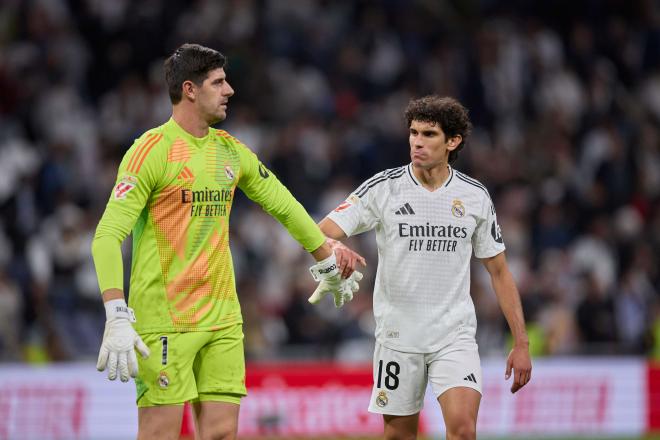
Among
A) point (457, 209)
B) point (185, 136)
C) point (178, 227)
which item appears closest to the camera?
point (178, 227)

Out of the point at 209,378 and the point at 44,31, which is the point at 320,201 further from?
the point at 209,378

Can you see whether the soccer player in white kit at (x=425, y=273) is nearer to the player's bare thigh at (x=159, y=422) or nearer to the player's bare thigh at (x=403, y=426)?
the player's bare thigh at (x=403, y=426)

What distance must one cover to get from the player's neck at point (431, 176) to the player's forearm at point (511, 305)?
2.34 ft

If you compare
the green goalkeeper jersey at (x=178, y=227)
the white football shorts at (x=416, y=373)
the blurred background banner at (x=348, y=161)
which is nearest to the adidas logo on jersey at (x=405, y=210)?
the white football shorts at (x=416, y=373)

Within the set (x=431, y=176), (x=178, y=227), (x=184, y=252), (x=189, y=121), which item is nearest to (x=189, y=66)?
(x=189, y=121)

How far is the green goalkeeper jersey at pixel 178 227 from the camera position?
698 centimetres

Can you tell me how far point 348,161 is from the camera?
666 inches

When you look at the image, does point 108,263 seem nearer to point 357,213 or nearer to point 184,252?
point 184,252

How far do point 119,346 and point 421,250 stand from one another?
2258 millimetres

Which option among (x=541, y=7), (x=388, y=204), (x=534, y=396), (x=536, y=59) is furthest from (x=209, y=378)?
(x=541, y=7)

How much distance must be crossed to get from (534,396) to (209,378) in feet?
25.4

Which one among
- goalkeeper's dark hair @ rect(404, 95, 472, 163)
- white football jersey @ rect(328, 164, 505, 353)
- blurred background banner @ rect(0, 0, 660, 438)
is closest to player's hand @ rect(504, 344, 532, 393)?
white football jersey @ rect(328, 164, 505, 353)

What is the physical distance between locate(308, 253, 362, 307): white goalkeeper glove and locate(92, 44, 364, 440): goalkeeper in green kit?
1.81 feet

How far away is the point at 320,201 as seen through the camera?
1638 cm
